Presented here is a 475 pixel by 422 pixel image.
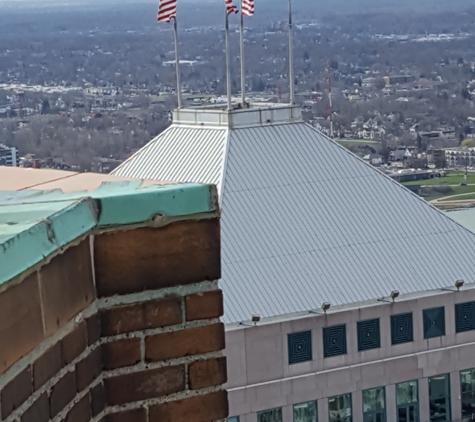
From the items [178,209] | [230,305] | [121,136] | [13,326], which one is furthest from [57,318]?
[121,136]

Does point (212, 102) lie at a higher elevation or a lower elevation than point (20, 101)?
higher

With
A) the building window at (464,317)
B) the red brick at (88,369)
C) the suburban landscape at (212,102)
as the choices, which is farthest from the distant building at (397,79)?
the red brick at (88,369)

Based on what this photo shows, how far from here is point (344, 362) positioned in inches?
833

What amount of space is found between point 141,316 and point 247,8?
22293mm

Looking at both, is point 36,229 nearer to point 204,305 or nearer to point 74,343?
point 74,343

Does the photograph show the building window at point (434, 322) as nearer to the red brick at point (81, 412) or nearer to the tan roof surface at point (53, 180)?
the tan roof surface at point (53, 180)

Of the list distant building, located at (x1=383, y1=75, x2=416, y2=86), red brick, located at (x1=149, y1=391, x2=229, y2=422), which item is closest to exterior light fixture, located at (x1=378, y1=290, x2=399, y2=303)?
red brick, located at (x1=149, y1=391, x2=229, y2=422)

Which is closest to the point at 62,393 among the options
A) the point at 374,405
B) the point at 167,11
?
the point at 374,405

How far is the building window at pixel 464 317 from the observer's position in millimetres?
22094

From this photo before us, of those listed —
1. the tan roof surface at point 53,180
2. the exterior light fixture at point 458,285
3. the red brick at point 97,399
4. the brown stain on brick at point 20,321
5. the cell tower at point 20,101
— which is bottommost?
the cell tower at point 20,101

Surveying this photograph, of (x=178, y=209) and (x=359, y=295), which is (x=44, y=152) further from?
(x=178, y=209)

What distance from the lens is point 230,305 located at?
20.2 m

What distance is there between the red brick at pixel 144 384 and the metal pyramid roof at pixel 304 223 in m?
16.3

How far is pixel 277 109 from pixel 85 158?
263 ft
